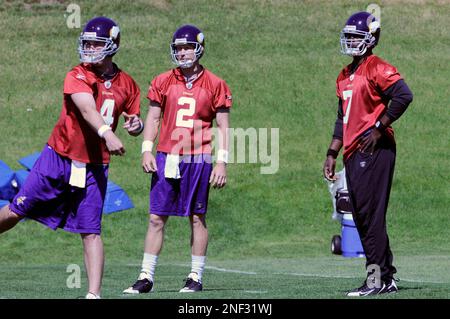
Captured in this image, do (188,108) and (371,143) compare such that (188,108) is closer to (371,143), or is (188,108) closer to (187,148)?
(187,148)

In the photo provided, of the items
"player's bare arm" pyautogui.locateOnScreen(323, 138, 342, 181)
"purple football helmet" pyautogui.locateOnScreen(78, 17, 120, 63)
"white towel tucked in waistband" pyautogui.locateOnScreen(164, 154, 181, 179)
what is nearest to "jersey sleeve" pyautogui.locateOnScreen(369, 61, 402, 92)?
"player's bare arm" pyautogui.locateOnScreen(323, 138, 342, 181)

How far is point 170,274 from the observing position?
1223 centimetres

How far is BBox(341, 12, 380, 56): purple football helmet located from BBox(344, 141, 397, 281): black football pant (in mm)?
737

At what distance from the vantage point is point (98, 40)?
26.9 ft

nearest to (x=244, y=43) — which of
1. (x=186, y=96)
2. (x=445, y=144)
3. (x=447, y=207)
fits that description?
(x=445, y=144)

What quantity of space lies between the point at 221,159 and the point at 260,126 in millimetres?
12919

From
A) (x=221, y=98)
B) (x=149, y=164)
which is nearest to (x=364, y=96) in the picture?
(x=221, y=98)

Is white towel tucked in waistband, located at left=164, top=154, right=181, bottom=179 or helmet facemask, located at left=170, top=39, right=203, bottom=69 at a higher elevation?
helmet facemask, located at left=170, top=39, right=203, bottom=69

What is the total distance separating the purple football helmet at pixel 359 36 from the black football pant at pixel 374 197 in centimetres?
74

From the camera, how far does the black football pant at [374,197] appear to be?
840 centimetres

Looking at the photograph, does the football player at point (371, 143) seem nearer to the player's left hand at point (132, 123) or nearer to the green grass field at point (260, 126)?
the green grass field at point (260, 126)

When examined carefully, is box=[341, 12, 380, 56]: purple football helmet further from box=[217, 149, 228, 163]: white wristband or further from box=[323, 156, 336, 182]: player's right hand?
box=[217, 149, 228, 163]: white wristband

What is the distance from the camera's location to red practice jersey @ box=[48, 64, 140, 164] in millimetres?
Result: 8031

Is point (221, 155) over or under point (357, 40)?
under
